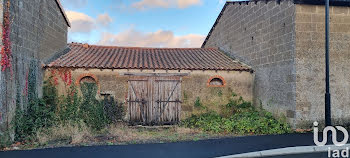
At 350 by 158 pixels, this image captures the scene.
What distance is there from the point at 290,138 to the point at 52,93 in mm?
9014

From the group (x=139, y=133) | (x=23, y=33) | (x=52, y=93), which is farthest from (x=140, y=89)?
(x=23, y=33)

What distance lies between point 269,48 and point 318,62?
1.94 m

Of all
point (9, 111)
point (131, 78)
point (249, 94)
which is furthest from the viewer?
point (249, 94)

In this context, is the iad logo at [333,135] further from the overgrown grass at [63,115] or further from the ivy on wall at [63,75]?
the ivy on wall at [63,75]

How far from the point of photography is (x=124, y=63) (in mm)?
11477

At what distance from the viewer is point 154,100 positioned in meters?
11.1

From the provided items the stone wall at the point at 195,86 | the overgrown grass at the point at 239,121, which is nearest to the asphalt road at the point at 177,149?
the overgrown grass at the point at 239,121

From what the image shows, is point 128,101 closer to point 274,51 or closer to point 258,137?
point 258,137

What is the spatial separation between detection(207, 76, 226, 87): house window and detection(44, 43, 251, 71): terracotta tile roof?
0.45m

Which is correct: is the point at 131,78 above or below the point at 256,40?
below

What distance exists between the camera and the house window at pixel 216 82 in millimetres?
11406

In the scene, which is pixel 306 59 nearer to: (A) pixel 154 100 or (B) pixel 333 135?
(B) pixel 333 135

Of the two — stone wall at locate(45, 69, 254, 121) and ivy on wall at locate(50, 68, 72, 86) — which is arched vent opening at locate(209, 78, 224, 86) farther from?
ivy on wall at locate(50, 68, 72, 86)

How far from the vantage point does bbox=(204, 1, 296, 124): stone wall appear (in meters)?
9.48
